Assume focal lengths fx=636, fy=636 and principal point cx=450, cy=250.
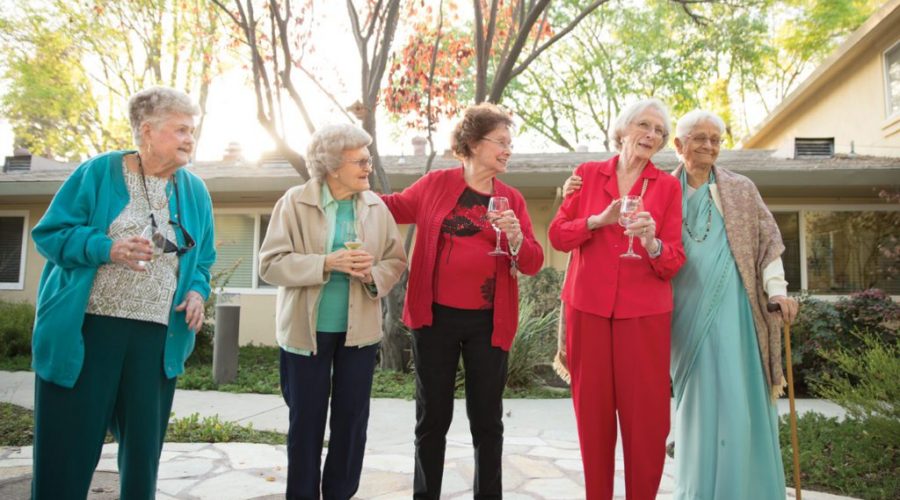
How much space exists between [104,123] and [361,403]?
2082cm

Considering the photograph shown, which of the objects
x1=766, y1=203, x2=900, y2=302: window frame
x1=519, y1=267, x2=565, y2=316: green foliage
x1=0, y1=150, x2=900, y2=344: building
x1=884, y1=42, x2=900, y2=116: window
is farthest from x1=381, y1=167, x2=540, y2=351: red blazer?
x1=884, y1=42, x2=900, y2=116: window

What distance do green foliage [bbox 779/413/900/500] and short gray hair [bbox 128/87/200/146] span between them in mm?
4148

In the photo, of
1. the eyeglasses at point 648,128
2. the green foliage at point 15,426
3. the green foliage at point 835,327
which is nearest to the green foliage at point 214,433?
the green foliage at point 15,426

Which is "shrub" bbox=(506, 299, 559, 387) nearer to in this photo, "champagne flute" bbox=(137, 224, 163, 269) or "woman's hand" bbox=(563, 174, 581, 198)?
"woman's hand" bbox=(563, 174, 581, 198)

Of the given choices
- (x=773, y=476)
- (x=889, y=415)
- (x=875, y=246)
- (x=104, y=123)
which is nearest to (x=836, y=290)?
(x=875, y=246)

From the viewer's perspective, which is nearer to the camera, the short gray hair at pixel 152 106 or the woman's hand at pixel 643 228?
the short gray hair at pixel 152 106

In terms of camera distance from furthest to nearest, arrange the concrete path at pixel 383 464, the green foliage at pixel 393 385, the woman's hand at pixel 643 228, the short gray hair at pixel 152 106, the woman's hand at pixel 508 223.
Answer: the green foliage at pixel 393 385, the concrete path at pixel 383 464, the woman's hand at pixel 508 223, the woman's hand at pixel 643 228, the short gray hair at pixel 152 106

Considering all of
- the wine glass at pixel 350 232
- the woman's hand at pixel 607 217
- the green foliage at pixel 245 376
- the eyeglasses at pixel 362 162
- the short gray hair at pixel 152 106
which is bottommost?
the green foliage at pixel 245 376

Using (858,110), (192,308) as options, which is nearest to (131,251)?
(192,308)

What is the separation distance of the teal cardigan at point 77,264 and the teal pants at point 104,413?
62mm

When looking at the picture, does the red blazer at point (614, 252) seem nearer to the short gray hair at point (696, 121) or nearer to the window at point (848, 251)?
the short gray hair at point (696, 121)

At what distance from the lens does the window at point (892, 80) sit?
423 inches

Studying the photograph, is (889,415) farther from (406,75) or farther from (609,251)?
(406,75)

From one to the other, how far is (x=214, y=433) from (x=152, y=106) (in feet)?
9.80
